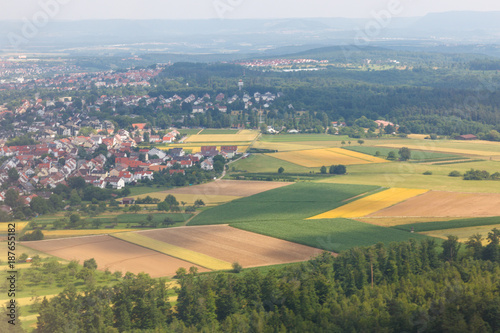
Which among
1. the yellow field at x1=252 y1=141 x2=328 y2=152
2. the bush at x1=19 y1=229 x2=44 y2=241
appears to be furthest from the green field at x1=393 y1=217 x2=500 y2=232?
the yellow field at x1=252 y1=141 x2=328 y2=152

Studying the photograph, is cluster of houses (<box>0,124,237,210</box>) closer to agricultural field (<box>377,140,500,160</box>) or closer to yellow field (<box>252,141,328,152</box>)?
yellow field (<box>252,141,328,152</box>)

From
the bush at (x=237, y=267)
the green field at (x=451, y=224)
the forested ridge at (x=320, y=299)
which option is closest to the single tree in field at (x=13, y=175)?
the forested ridge at (x=320, y=299)

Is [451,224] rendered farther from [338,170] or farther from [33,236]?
[33,236]

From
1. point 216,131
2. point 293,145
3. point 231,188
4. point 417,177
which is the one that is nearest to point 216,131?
point 216,131

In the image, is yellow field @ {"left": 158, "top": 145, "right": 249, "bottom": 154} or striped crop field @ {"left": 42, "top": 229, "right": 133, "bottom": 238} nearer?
striped crop field @ {"left": 42, "top": 229, "right": 133, "bottom": 238}

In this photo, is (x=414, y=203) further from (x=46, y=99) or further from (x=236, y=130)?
(x=46, y=99)

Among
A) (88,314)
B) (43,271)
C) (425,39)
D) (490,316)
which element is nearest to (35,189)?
(43,271)
